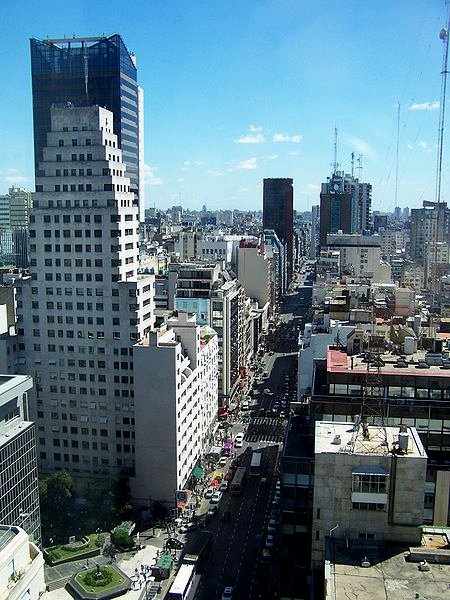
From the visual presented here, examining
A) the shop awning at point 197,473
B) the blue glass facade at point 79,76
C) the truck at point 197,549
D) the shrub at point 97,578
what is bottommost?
the truck at point 197,549

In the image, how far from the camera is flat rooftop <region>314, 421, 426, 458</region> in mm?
25328

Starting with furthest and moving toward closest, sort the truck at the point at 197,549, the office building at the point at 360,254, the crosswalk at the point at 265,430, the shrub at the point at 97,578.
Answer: the office building at the point at 360,254 < the crosswalk at the point at 265,430 < the truck at the point at 197,549 < the shrub at the point at 97,578

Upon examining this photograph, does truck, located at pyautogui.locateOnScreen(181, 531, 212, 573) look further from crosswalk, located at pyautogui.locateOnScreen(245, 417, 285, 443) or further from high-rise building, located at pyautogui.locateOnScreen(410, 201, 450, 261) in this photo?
high-rise building, located at pyautogui.locateOnScreen(410, 201, 450, 261)

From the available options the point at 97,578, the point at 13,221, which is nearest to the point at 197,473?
the point at 97,578

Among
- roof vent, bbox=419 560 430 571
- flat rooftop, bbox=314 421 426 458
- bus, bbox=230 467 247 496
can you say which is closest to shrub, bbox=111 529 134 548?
bus, bbox=230 467 247 496

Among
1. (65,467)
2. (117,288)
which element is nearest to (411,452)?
(117,288)

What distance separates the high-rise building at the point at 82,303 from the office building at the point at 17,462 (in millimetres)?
13463

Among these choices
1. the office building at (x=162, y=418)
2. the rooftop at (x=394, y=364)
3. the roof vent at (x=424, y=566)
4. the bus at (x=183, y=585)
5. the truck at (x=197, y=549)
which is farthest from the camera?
the office building at (x=162, y=418)

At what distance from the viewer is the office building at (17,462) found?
35.4m

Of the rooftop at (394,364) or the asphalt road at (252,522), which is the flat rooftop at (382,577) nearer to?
the rooftop at (394,364)

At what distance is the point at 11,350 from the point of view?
2101 inches

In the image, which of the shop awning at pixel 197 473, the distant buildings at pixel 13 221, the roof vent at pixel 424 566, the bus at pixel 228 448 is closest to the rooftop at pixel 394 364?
the roof vent at pixel 424 566

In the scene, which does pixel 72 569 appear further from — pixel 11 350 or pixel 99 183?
pixel 99 183

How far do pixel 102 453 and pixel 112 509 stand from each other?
18.1 ft
